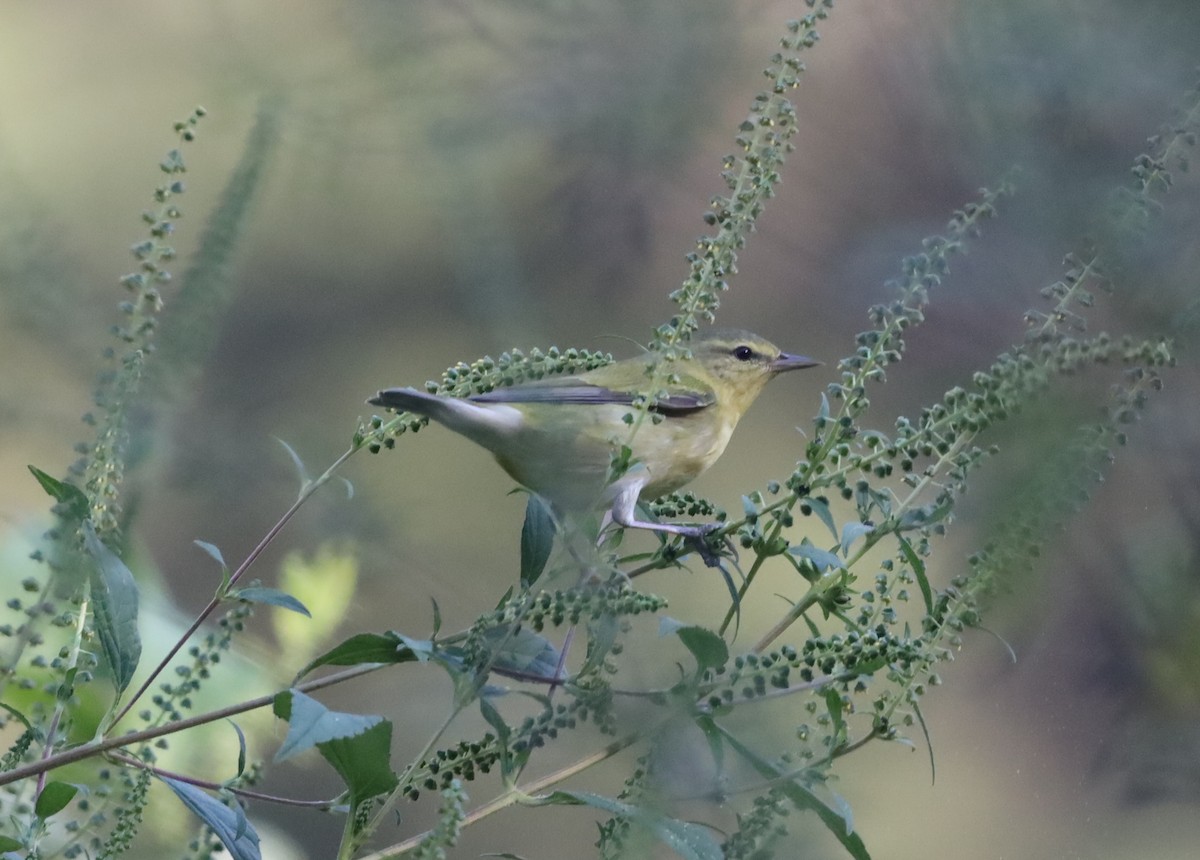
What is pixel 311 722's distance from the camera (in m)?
0.49

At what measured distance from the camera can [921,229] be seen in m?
0.58

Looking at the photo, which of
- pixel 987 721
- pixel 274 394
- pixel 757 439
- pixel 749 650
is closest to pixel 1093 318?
pixel 749 650

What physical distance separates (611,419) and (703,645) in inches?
21.4

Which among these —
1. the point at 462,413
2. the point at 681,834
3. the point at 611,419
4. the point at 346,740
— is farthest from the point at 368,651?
the point at 611,419

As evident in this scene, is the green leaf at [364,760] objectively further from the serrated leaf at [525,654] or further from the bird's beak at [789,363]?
the bird's beak at [789,363]

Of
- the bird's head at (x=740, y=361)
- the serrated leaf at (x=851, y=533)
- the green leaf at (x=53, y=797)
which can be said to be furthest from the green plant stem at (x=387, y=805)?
the bird's head at (x=740, y=361)

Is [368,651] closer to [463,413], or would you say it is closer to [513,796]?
[513,796]

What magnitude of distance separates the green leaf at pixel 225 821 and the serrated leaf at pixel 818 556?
274mm

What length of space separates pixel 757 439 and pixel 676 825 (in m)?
1.04

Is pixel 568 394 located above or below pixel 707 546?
above

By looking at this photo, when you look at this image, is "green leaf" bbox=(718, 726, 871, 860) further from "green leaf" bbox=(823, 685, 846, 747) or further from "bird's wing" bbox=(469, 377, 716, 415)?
"bird's wing" bbox=(469, 377, 716, 415)

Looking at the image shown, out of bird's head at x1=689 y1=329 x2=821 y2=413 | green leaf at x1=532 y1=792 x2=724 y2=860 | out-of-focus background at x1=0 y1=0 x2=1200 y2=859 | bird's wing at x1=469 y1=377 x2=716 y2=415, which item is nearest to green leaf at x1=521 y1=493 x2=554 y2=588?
out-of-focus background at x1=0 y1=0 x2=1200 y2=859

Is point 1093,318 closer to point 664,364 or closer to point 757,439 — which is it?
point 664,364

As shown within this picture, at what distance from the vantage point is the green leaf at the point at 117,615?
56 centimetres
